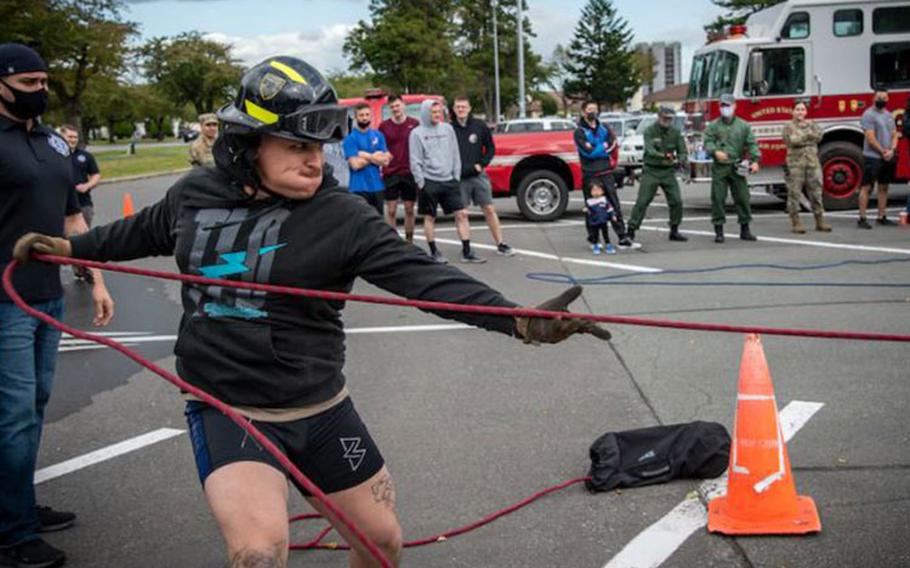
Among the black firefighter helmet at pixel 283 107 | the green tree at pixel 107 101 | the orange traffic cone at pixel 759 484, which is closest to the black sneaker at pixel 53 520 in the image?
the black firefighter helmet at pixel 283 107

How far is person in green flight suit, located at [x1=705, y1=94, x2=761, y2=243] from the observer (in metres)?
12.9

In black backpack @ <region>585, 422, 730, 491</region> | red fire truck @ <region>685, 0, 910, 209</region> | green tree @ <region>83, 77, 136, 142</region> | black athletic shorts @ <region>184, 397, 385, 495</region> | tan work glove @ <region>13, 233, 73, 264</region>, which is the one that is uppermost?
green tree @ <region>83, 77, 136, 142</region>

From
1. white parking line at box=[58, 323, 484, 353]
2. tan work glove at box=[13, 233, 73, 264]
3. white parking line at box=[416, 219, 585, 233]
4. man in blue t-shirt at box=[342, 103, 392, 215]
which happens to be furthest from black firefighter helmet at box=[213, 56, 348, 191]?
white parking line at box=[416, 219, 585, 233]

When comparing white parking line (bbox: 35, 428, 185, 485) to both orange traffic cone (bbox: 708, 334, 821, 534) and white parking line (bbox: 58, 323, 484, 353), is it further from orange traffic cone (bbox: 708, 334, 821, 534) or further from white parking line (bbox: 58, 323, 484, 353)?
orange traffic cone (bbox: 708, 334, 821, 534)

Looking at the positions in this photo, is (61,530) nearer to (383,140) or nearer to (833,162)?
(383,140)

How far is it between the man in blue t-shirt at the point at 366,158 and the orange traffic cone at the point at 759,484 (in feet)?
26.7

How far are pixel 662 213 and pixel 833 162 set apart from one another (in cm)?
301

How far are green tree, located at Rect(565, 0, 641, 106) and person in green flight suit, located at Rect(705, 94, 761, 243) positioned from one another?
79.5m

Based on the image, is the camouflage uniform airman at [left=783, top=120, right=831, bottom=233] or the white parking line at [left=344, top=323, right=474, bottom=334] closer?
the white parking line at [left=344, top=323, right=474, bottom=334]

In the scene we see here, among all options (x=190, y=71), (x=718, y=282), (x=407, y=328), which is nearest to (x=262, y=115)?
(x=407, y=328)

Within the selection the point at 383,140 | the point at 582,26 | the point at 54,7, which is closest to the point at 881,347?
the point at 383,140

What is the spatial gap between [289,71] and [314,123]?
0.19 metres

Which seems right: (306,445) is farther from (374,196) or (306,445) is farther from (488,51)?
(488,51)

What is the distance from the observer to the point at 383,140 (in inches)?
486
